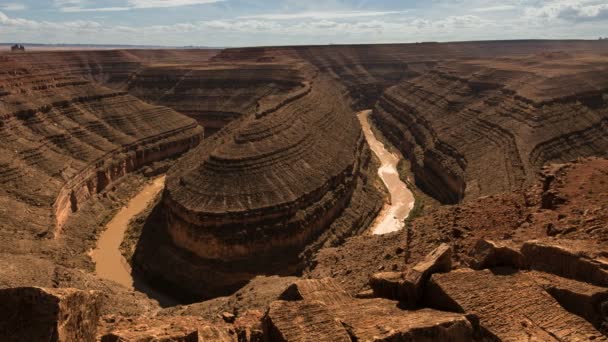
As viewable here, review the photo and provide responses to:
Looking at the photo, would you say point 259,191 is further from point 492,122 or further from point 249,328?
point 492,122

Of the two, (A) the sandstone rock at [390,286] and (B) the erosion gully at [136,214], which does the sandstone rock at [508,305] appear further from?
(B) the erosion gully at [136,214]

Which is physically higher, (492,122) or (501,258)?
(501,258)

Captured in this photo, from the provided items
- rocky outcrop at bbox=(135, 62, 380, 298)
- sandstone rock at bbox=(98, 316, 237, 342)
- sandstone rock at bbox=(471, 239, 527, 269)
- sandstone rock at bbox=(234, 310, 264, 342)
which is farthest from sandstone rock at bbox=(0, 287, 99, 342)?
rocky outcrop at bbox=(135, 62, 380, 298)

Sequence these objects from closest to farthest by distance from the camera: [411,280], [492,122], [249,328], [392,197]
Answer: [411,280]
[249,328]
[392,197]
[492,122]

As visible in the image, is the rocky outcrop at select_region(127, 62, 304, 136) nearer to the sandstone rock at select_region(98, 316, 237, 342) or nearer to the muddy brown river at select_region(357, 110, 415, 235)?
the muddy brown river at select_region(357, 110, 415, 235)

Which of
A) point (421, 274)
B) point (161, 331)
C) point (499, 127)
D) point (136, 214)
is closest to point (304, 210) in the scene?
point (136, 214)

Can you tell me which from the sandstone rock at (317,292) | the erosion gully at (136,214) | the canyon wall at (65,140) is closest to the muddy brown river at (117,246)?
the erosion gully at (136,214)

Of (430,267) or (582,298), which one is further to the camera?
(430,267)

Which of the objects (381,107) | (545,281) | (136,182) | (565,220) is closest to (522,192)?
(565,220)
